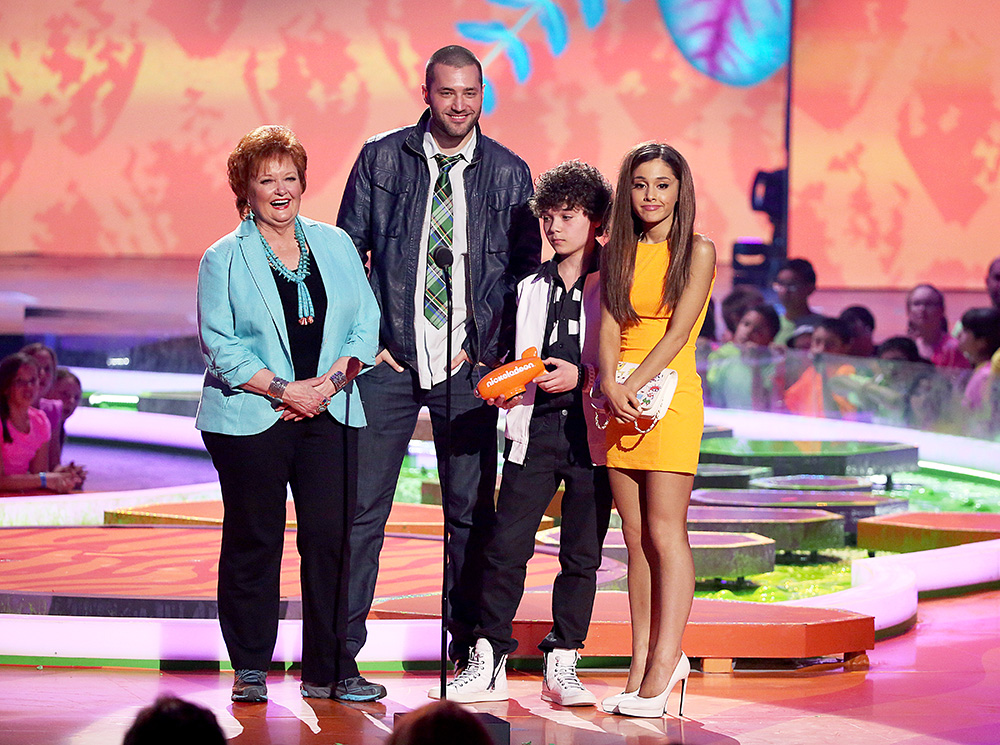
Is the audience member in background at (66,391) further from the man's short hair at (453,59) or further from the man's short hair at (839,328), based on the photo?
the man's short hair at (839,328)

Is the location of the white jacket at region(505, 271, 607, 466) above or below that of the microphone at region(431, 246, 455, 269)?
below

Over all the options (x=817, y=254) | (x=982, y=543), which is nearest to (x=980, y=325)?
(x=817, y=254)

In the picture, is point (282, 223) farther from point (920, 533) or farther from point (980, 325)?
point (980, 325)

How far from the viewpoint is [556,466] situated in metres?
3.08

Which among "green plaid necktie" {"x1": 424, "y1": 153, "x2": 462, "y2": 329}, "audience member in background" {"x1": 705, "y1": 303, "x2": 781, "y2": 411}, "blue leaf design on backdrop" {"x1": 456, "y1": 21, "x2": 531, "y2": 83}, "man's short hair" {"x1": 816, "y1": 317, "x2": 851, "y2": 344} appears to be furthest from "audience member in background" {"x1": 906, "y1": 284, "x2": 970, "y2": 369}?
"green plaid necktie" {"x1": 424, "y1": 153, "x2": 462, "y2": 329}

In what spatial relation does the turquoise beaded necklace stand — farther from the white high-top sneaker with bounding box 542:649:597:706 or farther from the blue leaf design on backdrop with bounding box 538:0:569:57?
the blue leaf design on backdrop with bounding box 538:0:569:57

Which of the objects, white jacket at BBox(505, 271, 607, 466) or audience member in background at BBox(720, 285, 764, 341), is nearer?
white jacket at BBox(505, 271, 607, 466)

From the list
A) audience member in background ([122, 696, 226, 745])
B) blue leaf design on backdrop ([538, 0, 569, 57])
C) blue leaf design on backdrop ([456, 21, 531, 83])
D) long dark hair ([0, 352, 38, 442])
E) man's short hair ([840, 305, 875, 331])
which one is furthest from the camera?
blue leaf design on backdrop ([538, 0, 569, 57])

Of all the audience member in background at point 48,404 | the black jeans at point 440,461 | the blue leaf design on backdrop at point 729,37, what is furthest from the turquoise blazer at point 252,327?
the blue leaf design on backdrop at point 729,37

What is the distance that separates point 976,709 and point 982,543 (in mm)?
2078

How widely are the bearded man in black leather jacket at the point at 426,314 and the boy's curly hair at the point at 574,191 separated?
0.14 metres

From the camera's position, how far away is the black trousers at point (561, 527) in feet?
10.0

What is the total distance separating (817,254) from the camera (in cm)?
1164

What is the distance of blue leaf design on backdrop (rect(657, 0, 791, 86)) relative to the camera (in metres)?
11.7
